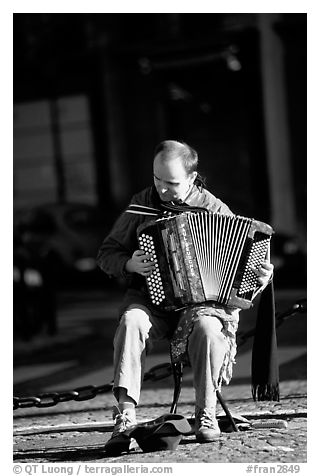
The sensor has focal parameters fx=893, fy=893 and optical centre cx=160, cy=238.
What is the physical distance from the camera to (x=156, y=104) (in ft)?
69.6

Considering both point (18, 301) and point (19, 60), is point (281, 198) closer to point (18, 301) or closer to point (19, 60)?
point (19, 60)

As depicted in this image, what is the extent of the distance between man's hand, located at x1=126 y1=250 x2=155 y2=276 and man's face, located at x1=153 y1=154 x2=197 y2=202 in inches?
13.7

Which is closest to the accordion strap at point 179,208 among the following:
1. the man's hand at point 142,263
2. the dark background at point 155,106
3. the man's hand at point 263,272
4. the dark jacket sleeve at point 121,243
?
the dark jacket sleeve at point 121,243

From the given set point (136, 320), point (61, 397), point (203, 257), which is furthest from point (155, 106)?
point (136, 320)

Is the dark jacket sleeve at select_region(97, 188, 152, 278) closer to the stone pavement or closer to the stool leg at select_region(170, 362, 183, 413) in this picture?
the stool leg at select_region(170, 362, 183, 413)

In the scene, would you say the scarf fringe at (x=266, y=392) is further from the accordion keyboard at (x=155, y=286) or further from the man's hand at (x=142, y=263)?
the man's hand at (x=142, y=263)

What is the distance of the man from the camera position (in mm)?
4559

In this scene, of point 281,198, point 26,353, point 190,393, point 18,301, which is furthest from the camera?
point 281,198

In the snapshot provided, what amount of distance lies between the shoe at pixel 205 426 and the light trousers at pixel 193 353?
0.12 ft

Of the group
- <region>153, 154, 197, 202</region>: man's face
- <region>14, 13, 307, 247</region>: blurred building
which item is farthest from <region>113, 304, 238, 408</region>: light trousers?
<region>14, 13, 307, 247</region>: blurred building

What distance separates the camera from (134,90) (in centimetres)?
2148
